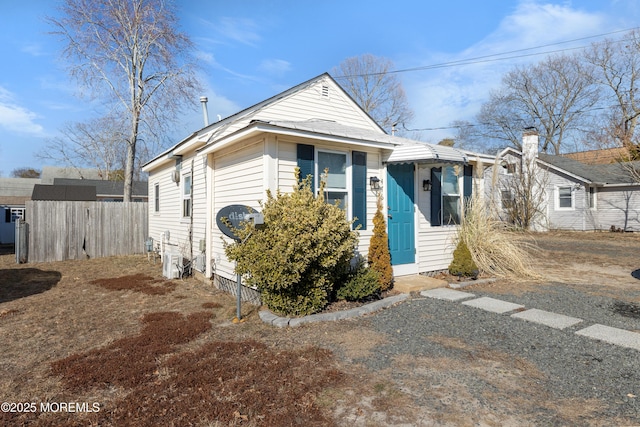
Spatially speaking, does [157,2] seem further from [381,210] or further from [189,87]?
[381,210]

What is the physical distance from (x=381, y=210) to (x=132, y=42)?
557 inches

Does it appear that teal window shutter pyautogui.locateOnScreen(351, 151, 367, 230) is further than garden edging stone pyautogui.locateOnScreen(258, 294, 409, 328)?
Yes

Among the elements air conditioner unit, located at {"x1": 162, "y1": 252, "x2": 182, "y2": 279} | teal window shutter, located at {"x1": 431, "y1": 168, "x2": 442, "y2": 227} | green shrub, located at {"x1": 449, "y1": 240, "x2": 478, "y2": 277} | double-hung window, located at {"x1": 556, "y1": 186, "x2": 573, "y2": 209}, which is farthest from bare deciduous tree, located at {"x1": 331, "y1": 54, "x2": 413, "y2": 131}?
air conditioner unit, located at {"x1": 162, "y1": 252, "x2": 182, "y2": 279}

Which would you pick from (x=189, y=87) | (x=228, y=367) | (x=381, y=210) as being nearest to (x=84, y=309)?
(x=228, y=367)

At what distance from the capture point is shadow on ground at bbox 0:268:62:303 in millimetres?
6575

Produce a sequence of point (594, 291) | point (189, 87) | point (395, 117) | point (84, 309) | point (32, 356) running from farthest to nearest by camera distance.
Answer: point (395, 117) → point (189, 87) → point (594, 291) → point (84, 309) → point (32, 356)

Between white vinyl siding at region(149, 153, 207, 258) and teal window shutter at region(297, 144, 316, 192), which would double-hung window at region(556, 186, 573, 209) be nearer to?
teal window shutter at region(297, 144, 316, 192)

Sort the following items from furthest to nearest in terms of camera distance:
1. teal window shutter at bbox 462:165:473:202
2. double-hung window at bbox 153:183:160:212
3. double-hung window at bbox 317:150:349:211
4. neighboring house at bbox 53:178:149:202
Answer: neighboring house at bbox 53:178:149:202
double-hung window at bbox 153:183:160:212
teal window shutter at bbox 462:165:473:202
double-hung window at bbox 317:150:349:211

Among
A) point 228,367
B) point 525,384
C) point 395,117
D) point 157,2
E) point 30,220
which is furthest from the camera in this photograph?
point 395,117

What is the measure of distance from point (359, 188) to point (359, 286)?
5.78 ft

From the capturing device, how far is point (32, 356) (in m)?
3.63

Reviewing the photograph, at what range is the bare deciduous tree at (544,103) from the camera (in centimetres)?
2773

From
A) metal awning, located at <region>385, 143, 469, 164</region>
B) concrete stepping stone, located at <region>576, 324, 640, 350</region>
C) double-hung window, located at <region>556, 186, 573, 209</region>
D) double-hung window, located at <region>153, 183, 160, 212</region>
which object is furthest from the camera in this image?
double-hung window, located at <region>556, 186, 573, 209</region>

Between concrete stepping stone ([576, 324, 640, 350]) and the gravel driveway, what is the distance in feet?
0.34
